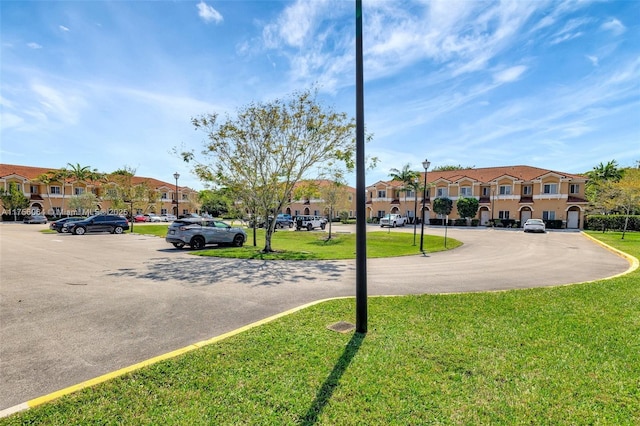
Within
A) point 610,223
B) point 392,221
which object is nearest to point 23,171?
point 392,221

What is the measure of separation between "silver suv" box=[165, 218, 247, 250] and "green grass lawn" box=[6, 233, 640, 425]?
13.9 metres

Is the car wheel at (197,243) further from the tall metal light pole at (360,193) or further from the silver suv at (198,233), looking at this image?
the tall metal light pole at (360,193)

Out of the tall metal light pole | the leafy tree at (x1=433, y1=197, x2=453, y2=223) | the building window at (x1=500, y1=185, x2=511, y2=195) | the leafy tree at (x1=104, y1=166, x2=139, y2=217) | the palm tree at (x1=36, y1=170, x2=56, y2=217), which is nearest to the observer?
the tall metal light pole

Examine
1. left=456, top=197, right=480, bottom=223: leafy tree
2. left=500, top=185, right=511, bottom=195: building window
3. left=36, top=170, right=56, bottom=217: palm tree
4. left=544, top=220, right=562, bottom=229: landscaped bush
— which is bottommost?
left=544, top=220, right=562, bottom=229: landscaped bush

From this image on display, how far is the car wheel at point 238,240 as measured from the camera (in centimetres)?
2044

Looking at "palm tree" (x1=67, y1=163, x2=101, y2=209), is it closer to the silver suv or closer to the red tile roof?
the red tile roof

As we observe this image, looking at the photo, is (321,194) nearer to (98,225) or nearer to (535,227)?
(98,225)

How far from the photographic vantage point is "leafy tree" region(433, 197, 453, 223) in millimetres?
49688

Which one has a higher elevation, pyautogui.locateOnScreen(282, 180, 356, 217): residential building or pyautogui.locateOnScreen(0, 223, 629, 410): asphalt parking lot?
pyautogui.locateOnScreen(282, 180, 356, 217): residential building

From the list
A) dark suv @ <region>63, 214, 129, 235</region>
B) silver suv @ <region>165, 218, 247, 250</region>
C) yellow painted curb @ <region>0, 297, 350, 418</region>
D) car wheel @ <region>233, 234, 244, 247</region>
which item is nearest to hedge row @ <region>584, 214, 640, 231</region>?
car wheel @ <region>233, 234, 244, 247</region>

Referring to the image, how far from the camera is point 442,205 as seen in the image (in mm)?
50094

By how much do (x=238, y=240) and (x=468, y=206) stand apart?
38.2m

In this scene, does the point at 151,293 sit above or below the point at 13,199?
below

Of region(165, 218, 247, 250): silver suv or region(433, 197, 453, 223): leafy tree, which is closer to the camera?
region(165, 218, 247, 250): silver suv
